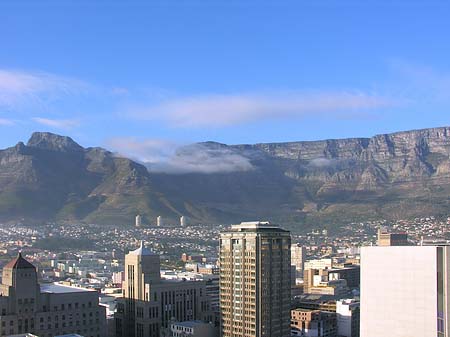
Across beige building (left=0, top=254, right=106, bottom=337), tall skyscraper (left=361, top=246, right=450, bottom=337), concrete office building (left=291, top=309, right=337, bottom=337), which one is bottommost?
concrete office building (left=291, top=309, right=337, bottom=337)

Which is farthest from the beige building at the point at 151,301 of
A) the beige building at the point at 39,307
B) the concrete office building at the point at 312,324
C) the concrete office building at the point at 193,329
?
the concrete office building at the point at 312,324

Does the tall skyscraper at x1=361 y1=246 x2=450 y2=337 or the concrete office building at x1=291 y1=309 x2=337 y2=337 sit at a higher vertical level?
the tall skyscraper at x1=361 y1=246 x2=450 y2=337

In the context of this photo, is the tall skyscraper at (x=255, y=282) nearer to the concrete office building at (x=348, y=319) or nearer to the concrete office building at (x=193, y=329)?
the concrete office building at (x=193, y=329)

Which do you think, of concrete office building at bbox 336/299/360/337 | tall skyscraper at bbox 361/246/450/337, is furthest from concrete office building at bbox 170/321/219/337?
tall skyscraper at bbox 361/246/450/337

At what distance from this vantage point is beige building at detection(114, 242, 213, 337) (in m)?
78.9

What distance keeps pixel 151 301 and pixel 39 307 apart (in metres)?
13.7

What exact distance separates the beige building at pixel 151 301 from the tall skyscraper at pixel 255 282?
26.1 feet

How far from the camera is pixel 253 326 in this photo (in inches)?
2847

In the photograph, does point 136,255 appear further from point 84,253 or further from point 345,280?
point 84,253

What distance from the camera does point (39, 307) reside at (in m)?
70.2

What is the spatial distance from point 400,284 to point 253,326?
128ft

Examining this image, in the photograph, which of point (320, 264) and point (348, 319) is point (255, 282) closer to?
point (348, 319)

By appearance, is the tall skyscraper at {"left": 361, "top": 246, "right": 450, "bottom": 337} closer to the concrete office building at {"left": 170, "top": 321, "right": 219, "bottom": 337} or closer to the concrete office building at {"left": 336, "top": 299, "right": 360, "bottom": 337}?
the concrete office building at {"left": 170, "top": 321, "right": 219, "bottom": 337}

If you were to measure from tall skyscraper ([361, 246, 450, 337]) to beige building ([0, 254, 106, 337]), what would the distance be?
41.8 meters
